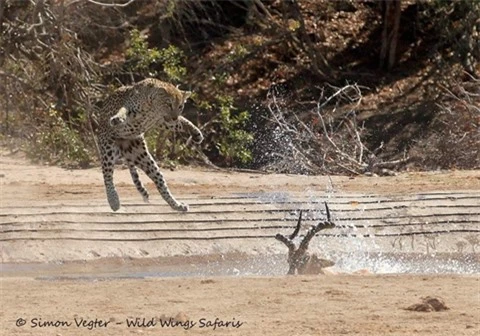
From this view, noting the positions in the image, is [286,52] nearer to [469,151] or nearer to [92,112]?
[469,151]

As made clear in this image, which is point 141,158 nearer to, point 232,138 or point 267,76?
point 232,138

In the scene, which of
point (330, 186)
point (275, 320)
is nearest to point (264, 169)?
point (330, 186)

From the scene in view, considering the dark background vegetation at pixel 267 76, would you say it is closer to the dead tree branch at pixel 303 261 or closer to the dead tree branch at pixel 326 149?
the dead tree branch at pixel 326 149

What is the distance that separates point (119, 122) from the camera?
1279cm

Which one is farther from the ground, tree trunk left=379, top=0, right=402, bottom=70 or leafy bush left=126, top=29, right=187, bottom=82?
tree trunk left=379, top=0, right=402, bottom=70

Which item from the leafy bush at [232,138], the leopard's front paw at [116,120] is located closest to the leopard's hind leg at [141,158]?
the leopard's front paw at [116,120]

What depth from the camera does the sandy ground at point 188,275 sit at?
30.0 feet

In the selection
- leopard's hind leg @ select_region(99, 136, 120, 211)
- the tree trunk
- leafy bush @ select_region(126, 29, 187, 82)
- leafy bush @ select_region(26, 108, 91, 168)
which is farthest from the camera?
the tree trunk

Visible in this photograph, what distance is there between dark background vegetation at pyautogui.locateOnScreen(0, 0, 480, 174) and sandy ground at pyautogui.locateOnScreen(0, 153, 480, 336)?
96 centimetres

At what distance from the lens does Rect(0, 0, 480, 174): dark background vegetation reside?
18797mm

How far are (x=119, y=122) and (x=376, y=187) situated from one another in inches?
197

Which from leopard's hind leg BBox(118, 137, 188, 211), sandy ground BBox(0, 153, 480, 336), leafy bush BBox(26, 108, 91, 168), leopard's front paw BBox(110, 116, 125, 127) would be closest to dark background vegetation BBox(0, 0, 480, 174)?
leafy bush BBox(26, 108, 91, 168)

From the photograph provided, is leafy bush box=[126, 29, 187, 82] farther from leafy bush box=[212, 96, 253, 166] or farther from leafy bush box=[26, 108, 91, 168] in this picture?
leafy bush box=[26, 108, 91, 168]

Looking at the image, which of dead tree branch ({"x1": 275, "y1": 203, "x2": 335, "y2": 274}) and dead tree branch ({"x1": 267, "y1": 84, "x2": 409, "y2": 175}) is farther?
dead tree branch ({"x1": 267, "y1": 84, "x2": 409, "y2": 175})
